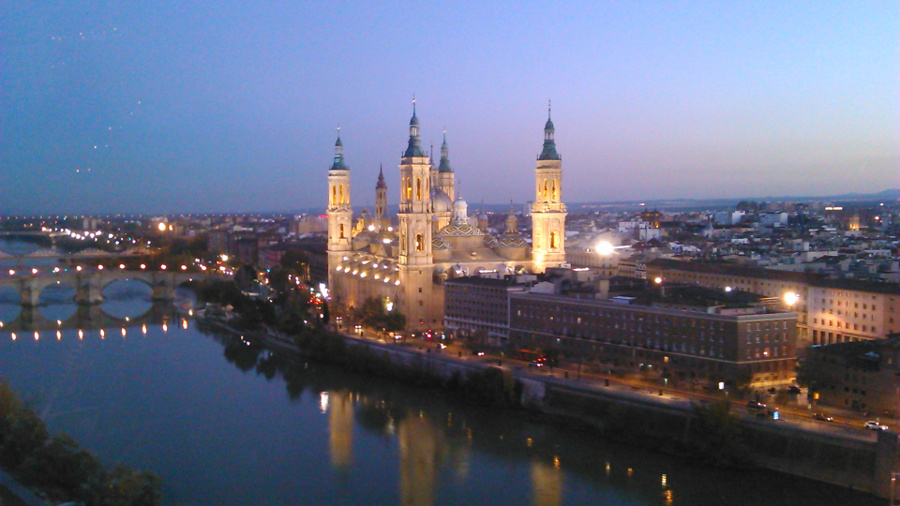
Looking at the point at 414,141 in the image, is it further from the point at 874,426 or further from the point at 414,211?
the point at 874,426

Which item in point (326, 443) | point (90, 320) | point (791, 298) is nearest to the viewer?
point (326, 443)

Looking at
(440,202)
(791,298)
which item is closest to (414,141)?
(440,202)

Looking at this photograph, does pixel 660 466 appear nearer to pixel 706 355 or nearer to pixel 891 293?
pixel 706 355

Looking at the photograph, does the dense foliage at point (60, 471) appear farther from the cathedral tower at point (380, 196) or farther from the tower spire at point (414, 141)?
the cathedral tower at point (380, 196)

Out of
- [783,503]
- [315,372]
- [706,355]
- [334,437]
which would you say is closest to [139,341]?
[315,372]

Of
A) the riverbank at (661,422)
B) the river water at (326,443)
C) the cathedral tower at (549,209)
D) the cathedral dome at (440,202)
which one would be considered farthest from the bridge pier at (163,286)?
the riverbank at (661,422)
